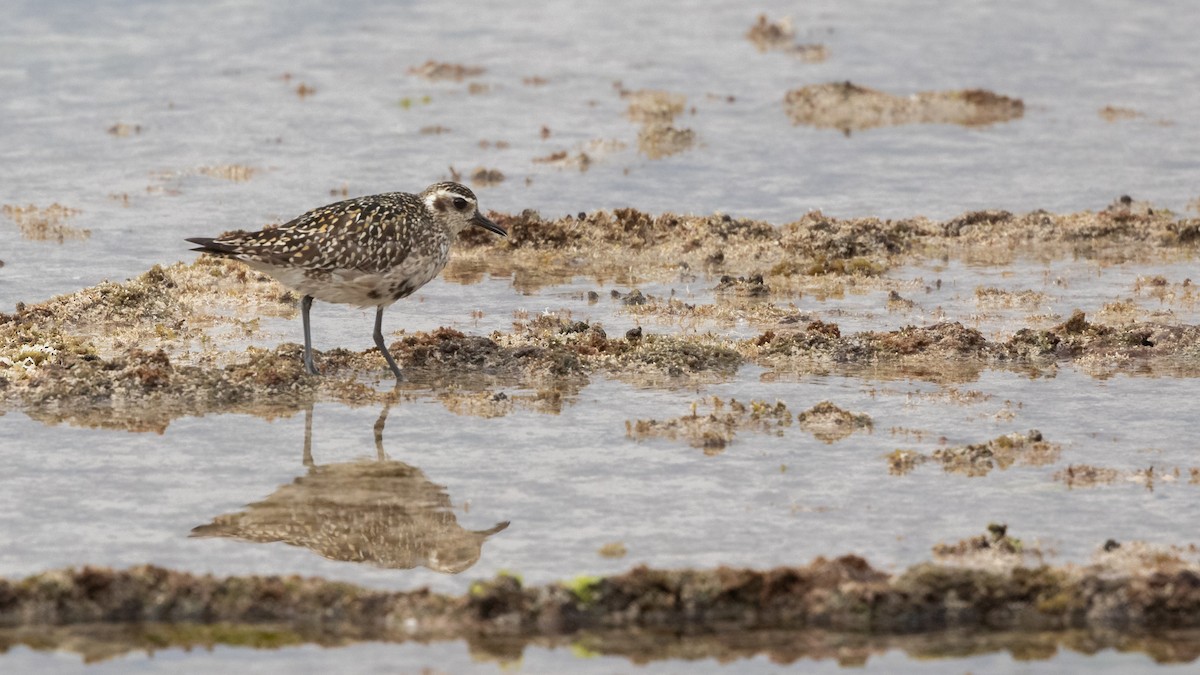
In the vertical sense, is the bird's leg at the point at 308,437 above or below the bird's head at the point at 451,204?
below

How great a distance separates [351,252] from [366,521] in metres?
3.74

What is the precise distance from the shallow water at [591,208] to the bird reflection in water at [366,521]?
97 mm

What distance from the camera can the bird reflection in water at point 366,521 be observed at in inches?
442

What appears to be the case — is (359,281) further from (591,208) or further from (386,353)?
(591,208)

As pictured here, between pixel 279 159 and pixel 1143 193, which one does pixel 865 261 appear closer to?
pixel 1143 193

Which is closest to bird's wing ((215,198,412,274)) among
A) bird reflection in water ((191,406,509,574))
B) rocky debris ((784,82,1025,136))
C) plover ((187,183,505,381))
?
plover ((187,183,505,381))

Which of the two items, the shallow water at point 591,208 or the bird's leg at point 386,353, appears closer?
the shallow water at point 591,208

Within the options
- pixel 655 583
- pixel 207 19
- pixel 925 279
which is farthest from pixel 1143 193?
pixel 207 19

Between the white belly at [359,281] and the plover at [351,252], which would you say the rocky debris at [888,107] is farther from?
the white belly at [359,281]

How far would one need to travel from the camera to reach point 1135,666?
9.77 meters

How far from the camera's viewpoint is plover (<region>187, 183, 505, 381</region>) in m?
14.9

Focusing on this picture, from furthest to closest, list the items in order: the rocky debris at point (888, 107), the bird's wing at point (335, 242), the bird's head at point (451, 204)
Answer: the rocky debris at point (888, 107), the bird's head at point (451, 204), the bird's wing at point (335, 242)

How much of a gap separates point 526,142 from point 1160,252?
33.2 ft

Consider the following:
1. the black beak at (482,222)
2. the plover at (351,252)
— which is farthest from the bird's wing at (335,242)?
the black beak at (482,222)
